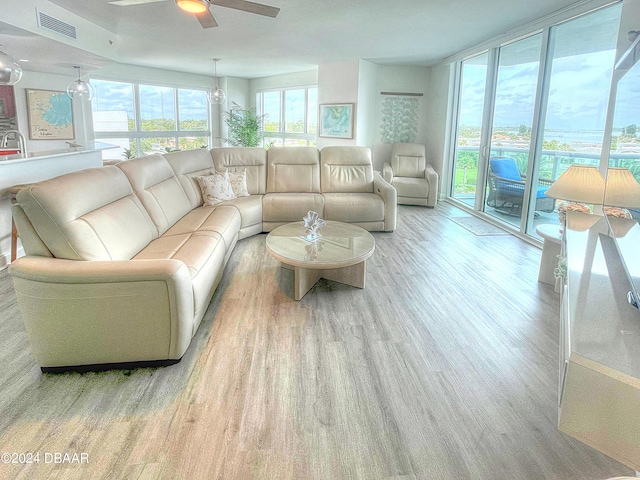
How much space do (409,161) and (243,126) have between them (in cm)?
434

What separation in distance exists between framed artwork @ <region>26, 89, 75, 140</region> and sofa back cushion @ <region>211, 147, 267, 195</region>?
361cm

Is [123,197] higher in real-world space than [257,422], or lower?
higher

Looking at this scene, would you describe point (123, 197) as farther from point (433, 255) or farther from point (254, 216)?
point (433, 255)

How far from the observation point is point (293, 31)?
5.05m

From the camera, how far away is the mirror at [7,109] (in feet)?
20.3

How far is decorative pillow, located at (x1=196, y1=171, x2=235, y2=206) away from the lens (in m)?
4.55

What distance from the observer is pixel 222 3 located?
9.77 ft

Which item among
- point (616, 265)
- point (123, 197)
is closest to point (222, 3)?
point (123, 197)

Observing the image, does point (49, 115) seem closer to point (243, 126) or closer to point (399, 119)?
point (243, 126)

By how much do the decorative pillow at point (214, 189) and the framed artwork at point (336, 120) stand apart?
130 inches

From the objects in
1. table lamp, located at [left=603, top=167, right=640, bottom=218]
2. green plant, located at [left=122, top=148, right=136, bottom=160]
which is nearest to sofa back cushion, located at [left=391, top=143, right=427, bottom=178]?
table lamp, located at [left=603, top=167, right=640, bottom=218]

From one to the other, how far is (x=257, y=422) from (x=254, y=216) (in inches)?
124

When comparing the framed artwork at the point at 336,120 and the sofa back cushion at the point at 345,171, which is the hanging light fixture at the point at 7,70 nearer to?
the sofa back cushion at the point at 345,171

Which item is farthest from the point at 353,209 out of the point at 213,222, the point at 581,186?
the point at 581,186
